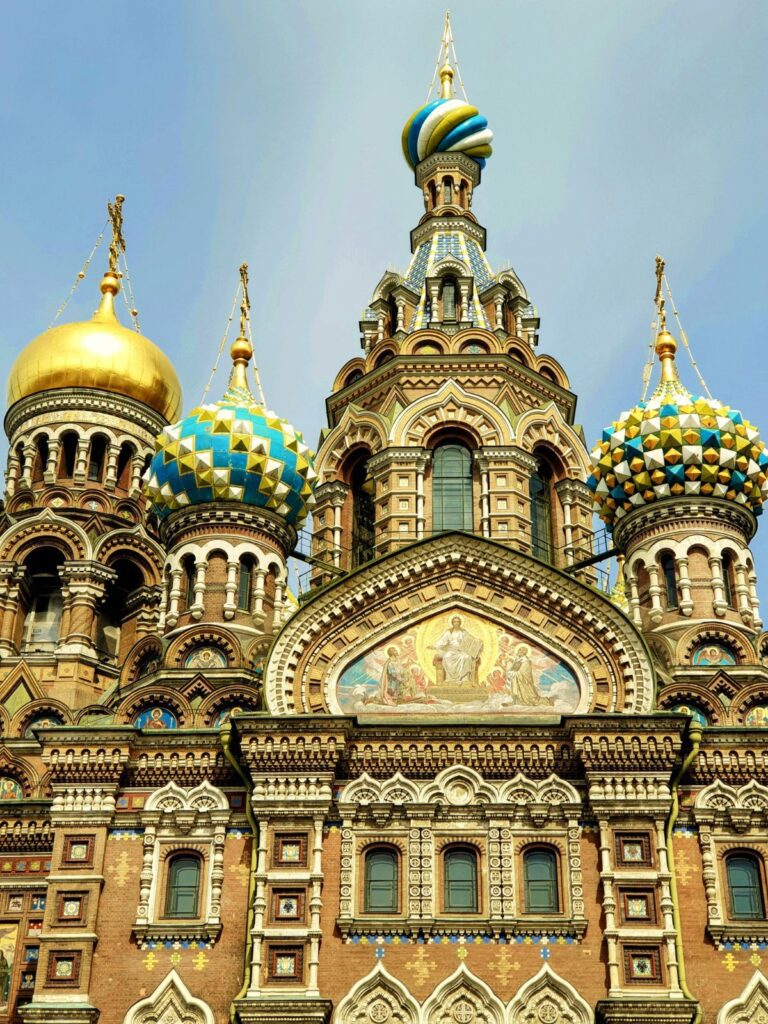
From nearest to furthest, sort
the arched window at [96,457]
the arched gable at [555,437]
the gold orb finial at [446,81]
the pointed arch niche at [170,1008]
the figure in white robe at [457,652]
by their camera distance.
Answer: the pointed arch niche at [170,1008]
the figure in white robe at [457,652]
the arched gable at [555,437]
the arched window at [96,457]
the gold orb finial at [446,81]

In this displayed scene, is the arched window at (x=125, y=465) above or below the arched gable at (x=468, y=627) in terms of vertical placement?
above

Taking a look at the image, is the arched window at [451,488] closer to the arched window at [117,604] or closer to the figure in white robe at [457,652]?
the figure in white robe at [457,652]

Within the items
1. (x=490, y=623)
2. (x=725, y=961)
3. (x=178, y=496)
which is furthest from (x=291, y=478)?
(x=725, y=961)

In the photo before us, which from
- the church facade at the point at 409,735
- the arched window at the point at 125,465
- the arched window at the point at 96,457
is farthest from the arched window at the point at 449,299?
the arched window at the point at 96,457

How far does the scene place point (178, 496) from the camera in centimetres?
1770

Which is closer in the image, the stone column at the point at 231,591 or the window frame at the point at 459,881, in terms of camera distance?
the window frame at the point at 459,881

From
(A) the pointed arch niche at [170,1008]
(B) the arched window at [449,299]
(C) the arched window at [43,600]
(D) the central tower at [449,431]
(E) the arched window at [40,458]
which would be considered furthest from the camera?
(E) the arched window at [40,458]

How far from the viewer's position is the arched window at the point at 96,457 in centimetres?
2167

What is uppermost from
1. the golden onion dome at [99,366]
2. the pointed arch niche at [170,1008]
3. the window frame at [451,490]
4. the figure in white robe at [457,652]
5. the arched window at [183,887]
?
the golden onion dome at [99,366]

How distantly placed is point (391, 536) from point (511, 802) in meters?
5.32

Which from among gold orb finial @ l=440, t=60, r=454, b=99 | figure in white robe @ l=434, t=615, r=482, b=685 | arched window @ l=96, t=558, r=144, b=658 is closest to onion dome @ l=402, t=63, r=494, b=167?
gold orb finial @ l=440, t=60, r=454, b=99

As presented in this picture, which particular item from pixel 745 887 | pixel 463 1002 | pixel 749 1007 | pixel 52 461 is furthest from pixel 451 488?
pixel 749 1007

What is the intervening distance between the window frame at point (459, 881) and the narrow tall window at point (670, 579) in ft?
14.4

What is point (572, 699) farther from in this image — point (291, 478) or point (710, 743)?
point (291, 478)
